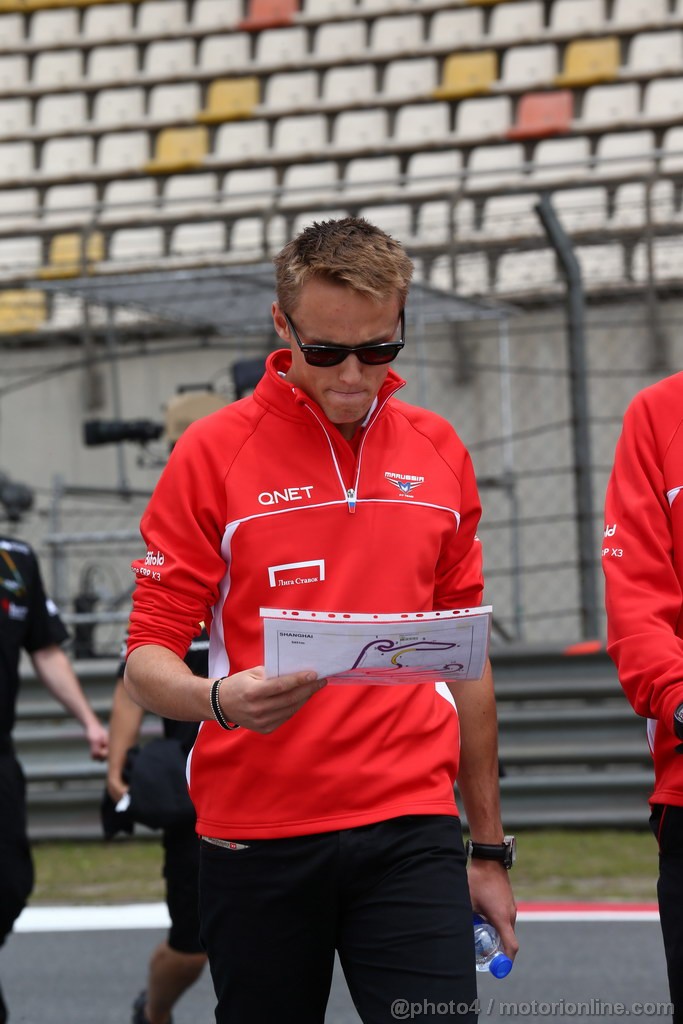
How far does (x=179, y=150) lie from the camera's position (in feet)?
53.8

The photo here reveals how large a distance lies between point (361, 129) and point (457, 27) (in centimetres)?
196

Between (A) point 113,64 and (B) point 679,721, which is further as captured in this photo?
(A) point 113,64

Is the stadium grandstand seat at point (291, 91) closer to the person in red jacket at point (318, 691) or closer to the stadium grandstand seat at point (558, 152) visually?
the stadium grandstand seat at point (558, 152)

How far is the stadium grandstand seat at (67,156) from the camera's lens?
16.5 meters

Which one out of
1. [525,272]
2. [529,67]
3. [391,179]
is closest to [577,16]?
[529,67]

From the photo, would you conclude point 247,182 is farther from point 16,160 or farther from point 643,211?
point 643,211

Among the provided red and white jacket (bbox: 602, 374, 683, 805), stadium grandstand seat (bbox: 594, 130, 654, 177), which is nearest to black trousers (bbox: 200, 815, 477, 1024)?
red and white jacket (bbox: 602, 374, 683, 805)

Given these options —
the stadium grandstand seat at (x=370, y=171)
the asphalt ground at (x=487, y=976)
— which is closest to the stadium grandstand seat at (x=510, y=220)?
the stadium grandstand seat at (x=370, y=171)

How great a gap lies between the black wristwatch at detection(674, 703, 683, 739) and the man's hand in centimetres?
62

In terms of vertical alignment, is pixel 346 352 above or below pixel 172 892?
above

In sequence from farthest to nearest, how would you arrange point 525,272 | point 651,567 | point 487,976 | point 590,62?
point 590,62 → point 525,272 → point 487,976 → point 651,567

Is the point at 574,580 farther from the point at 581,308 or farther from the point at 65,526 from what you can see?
the point at 65,526

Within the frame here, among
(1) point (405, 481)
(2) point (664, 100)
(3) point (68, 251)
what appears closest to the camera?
(1) point (405, 481)

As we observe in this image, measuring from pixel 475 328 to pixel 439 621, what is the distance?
8655 mm
